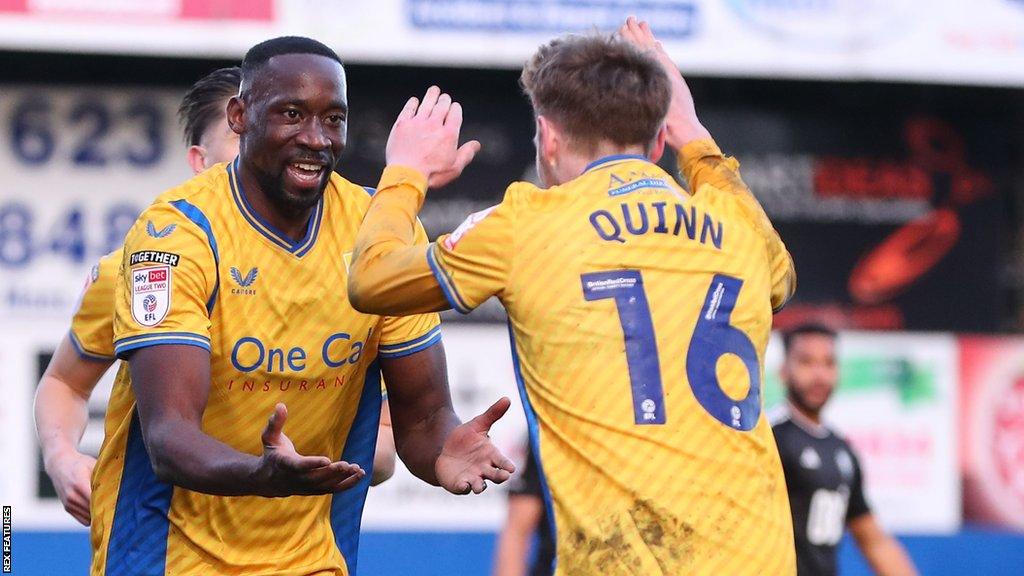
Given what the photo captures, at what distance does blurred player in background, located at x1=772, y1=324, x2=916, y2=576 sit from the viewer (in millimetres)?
7316

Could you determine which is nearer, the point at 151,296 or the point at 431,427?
the point at 151,296

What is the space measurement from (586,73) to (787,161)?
846 centimetres

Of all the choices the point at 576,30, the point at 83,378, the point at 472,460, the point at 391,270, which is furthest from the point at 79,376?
the point at 576,30

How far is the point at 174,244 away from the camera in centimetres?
387

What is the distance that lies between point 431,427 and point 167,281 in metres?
0.82

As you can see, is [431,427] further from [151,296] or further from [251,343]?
[151,296]

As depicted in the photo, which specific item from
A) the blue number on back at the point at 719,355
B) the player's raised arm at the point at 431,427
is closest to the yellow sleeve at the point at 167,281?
the player's raised arm at the point at 431,427

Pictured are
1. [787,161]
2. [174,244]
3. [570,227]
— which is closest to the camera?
[570,227]

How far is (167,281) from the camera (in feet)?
12.6

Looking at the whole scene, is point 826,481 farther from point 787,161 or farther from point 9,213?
point 9,213

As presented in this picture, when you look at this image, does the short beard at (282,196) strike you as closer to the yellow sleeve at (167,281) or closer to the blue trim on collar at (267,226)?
the blue trim on collar at (267,226)

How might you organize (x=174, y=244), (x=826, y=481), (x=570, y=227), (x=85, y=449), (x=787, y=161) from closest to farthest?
(x=570, y=227) < (x=174, y=244) < (x=826, y=481) < (x=85, y=449) < (x=787, y=161)

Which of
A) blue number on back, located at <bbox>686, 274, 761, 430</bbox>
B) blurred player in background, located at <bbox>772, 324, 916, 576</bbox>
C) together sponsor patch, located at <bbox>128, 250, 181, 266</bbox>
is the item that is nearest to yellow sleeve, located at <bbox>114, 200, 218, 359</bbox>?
together sponsor patch, located at <bbox>128, 250, 181, 266</bbox>

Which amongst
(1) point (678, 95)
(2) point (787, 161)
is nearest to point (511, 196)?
(1) point (678, 95)
